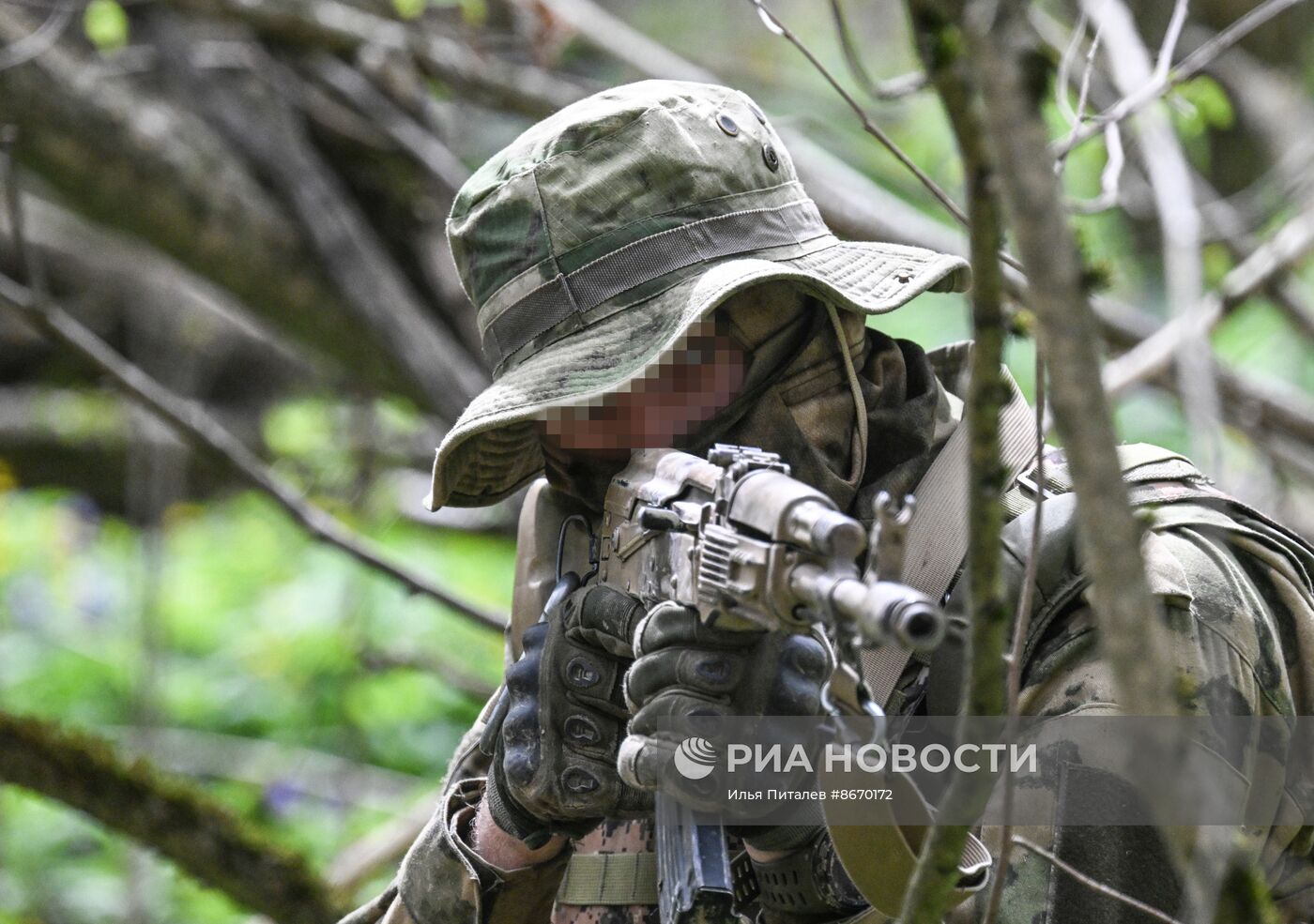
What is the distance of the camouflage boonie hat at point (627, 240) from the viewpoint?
210cm

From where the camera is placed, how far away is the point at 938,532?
204 centimetres

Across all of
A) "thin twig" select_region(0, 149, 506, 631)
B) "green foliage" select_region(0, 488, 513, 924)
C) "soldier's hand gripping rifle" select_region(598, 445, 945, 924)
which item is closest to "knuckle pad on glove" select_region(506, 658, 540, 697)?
"soldier's hand gripping rifle" select_region(598, 445, 945, 924)

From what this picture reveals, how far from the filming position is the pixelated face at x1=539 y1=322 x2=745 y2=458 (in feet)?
6.86

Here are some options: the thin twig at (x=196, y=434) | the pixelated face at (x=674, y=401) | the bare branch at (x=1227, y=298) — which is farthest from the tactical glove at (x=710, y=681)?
the bare branch at (x=1227, y=298)

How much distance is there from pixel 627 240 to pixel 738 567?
731 mm

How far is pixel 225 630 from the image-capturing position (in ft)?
25.7

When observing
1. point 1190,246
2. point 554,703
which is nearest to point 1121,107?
point 1190,246

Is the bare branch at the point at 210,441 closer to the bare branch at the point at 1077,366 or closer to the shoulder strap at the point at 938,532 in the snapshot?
the shoulder strap at the point at 938,532

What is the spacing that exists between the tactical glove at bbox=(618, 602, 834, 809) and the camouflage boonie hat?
45 centimetres

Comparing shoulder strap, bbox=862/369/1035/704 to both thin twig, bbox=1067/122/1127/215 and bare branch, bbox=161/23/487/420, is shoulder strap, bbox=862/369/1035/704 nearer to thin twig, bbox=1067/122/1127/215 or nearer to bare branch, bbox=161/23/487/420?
thin twig, bbox=1067/122/1127/215

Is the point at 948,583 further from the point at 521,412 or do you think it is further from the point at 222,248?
the point at 222,248

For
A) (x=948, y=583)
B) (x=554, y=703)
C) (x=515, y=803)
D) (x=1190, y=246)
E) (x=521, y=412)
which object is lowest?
(x=515, y=803)

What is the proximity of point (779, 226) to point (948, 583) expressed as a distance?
0.62 metres

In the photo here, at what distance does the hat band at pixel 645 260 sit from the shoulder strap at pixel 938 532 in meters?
0.42
